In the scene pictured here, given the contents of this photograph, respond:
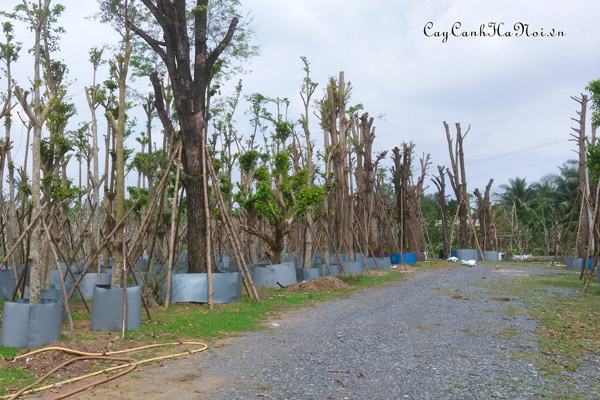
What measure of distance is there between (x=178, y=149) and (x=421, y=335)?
6.31 metres

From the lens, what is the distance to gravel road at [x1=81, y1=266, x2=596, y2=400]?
5.21 metres

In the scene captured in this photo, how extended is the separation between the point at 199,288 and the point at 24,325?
14.2 ft

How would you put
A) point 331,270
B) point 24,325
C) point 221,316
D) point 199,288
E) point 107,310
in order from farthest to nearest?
point 331,270 < point 199,288 < point 221,316 < point 107,310 < point 24,325

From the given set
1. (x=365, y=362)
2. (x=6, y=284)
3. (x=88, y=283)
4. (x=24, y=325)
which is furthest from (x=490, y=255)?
(x=24, y=325)

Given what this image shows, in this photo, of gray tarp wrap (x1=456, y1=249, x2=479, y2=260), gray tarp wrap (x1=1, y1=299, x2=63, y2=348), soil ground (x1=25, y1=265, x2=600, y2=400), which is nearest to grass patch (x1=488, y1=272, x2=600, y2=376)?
soil ground (x1=25, y1=265, x2=600, y2=400)

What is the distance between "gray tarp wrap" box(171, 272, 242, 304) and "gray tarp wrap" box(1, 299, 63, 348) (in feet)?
13.3

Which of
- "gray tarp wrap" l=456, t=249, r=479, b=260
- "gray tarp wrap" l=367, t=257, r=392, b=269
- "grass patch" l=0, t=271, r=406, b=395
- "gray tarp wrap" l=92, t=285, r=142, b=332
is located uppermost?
"gray tarp wrap" l=456, t=249, r=479, b=260

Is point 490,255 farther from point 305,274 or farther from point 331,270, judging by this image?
point 305,274

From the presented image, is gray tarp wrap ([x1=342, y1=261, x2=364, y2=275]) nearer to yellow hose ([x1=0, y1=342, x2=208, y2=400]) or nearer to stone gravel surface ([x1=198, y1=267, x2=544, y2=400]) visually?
stone gravel surface ([x1=198, y1=267, x2=544, y2=400])

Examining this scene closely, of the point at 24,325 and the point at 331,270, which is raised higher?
the point at 331,270

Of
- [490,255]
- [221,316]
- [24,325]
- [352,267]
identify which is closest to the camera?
[24,325]

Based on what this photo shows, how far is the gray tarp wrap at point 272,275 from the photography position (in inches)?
561

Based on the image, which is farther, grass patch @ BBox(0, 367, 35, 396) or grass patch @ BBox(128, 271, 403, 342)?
grass patch @ BBox(128, 271, 403, 342)

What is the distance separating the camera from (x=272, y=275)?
14.3 meters
